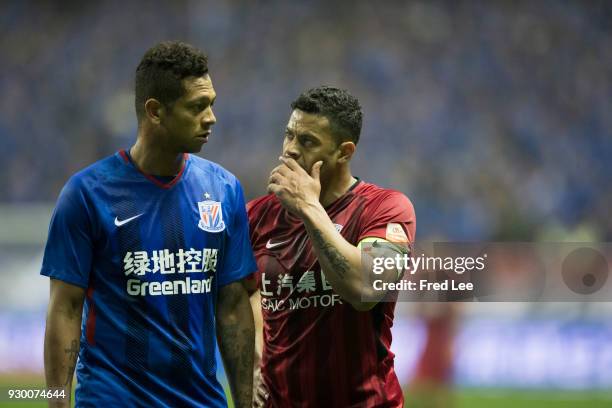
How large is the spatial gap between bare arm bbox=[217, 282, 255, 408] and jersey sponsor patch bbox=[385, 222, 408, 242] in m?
0.63

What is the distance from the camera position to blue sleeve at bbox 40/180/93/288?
315 cm

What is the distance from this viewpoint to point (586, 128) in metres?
13.7

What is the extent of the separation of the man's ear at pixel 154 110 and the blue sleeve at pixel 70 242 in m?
0.38

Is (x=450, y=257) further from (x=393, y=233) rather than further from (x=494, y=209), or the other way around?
(x=494, y=209)

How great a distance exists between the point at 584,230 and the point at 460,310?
13.7ft

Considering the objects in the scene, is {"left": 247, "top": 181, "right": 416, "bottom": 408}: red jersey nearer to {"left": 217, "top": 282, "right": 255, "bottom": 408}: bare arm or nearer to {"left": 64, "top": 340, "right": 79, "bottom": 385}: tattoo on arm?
{"left": 217, "top": 282, "right": 255, "bottom": 408}: bare arm

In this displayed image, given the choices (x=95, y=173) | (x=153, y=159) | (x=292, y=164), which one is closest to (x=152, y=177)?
(x=153, y=159)

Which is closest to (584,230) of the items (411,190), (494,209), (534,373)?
(494,209)

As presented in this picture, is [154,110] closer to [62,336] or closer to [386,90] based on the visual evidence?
[62,336]

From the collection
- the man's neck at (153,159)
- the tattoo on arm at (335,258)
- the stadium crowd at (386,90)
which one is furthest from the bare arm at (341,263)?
the stadium crowd at (386,90)

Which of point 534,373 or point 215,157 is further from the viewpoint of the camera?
point 215,157

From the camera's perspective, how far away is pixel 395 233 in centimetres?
363

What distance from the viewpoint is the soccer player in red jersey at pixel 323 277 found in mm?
3545

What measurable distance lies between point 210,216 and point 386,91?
10807 mm
